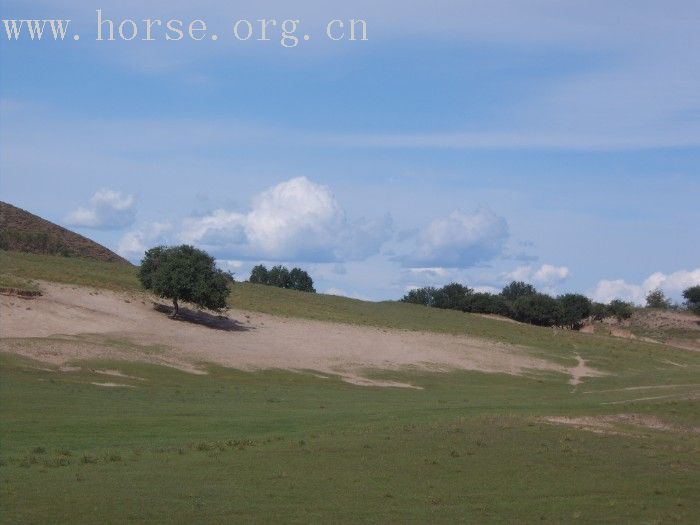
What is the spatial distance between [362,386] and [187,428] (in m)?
24.4

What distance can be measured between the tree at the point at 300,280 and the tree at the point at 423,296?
1574 centimetres

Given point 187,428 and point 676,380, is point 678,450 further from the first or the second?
point 676,380

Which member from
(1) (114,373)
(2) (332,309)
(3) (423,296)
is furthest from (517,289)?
(1) (114,373)

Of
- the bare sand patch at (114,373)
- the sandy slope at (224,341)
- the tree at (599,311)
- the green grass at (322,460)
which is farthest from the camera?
the tree at (599,311)

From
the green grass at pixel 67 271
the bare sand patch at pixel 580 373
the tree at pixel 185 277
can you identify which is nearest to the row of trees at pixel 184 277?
the tree at pixel 185 277

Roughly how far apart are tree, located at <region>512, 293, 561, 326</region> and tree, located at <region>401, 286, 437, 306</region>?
20.9 metres

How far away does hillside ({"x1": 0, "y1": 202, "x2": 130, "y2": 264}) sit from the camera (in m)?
130

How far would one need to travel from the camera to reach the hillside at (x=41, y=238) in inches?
5108

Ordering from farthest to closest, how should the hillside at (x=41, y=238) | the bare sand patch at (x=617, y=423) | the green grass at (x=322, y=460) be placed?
the hillside at (x=41, y=238)
the bare sand patch at (x=617, y=423)
the green grass at (x=322, y=460)

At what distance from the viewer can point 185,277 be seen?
247 feet

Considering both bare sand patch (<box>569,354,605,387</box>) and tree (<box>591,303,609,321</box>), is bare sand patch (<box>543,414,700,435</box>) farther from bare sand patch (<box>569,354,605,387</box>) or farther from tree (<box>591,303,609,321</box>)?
tree (<box>591,303,609,321</box>)

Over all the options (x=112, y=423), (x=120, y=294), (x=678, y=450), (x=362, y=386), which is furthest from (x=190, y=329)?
(x=678, y=450)

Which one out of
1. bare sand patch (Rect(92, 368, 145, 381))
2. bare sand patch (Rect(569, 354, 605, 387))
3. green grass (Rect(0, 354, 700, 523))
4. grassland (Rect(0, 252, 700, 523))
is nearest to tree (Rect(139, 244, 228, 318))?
grassland (Rect(0, 252, 700, 523))

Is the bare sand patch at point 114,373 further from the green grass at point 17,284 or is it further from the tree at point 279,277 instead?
the tree at point 279,277
